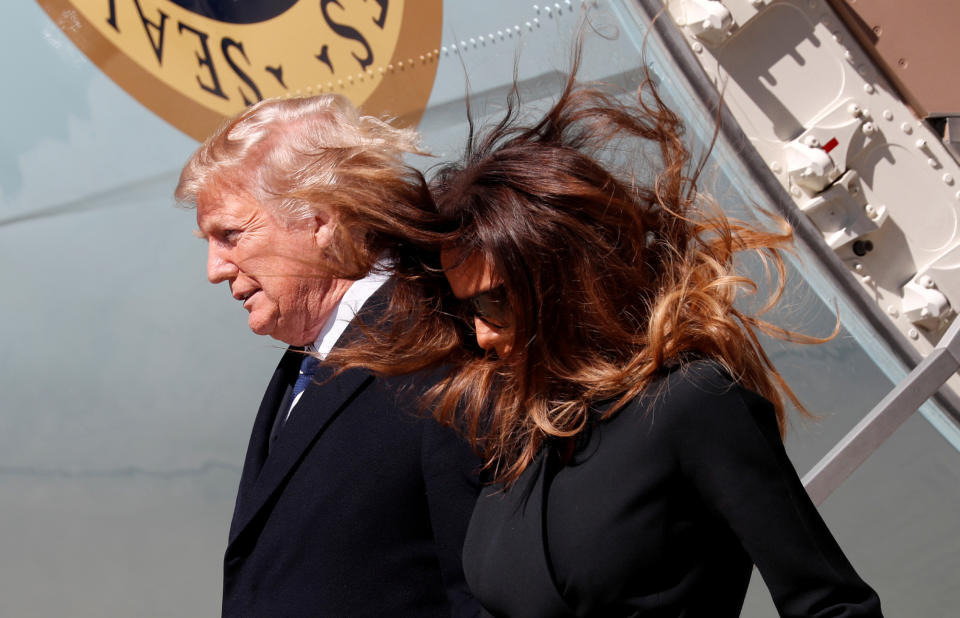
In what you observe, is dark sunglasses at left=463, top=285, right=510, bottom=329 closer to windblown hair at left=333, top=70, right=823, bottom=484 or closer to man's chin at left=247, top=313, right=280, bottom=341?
windblown hair at left=333, top=70, right=823, bottom=484

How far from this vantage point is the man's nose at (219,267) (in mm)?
1445

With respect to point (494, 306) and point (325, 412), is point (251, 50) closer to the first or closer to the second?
point (325, 412)

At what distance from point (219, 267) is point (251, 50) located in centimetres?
50

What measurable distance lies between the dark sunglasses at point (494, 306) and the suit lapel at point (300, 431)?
0.98ft

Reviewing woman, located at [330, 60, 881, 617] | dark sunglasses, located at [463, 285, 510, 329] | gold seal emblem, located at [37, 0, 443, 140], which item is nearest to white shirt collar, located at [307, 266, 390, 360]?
woman, located at [330, 60, 881, 617]

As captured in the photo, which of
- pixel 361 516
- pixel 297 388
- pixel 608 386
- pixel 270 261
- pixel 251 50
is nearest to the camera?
pixel 608 386

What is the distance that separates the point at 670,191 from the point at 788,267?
0.90 metres

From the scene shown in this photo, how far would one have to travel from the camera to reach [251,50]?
1750 mm

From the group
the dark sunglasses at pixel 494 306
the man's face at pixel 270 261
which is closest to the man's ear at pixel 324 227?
the man's face at pixel 270 261

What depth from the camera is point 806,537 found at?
943 millimetres

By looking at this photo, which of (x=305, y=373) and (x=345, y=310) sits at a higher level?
(x=345, y=310)

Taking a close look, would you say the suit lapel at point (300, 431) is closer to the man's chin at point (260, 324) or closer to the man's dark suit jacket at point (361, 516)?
the man's dark suit jacket at point (361, 516)

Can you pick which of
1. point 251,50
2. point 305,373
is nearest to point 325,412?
point 305,373

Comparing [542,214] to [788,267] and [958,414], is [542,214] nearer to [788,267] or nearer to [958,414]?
[788,267]
